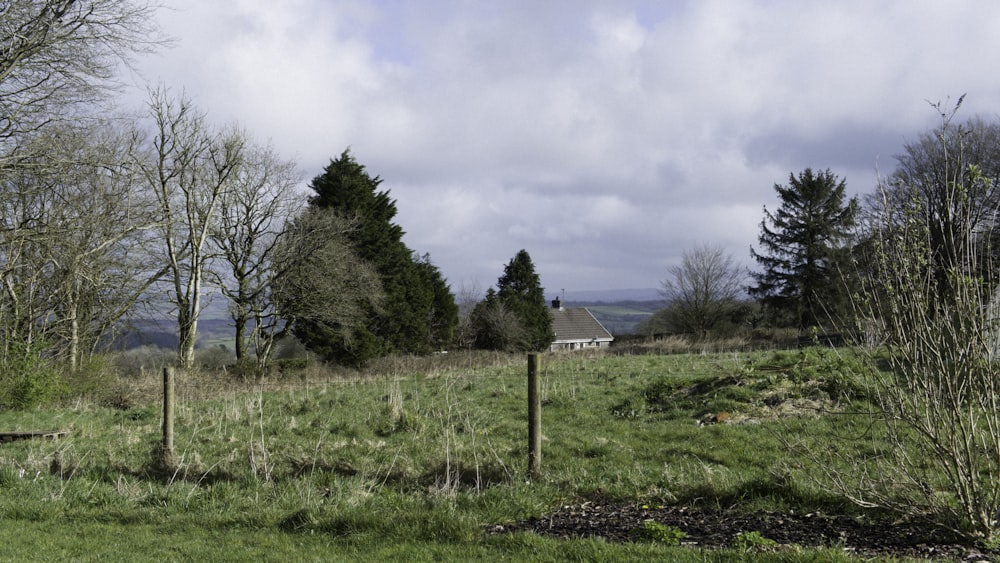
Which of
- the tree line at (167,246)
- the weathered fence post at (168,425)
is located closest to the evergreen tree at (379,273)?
the tree line at (167,246)

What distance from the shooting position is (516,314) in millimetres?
44281

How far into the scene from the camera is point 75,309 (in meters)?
18.9

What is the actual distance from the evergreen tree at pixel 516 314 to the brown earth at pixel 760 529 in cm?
3725

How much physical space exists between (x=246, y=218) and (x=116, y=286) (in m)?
8.11

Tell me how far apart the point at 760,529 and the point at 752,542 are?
0.55 m

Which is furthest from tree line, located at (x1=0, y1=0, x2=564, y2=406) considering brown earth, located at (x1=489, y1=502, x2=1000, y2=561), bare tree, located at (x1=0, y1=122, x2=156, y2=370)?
brown earth, located at (x1=489, y1=502, x2=1000, y2=561)

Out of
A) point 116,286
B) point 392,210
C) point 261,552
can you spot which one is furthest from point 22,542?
point 392,210

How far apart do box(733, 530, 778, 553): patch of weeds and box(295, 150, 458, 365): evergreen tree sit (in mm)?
26381

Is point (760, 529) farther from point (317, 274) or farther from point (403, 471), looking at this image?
point (317, 274)

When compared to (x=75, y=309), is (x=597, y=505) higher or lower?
lower

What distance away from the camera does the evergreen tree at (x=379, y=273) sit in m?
31.0

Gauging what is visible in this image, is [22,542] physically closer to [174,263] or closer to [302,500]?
[302,500]

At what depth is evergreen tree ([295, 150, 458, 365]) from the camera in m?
31.0

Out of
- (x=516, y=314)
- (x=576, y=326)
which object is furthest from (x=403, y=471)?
(x=576, y=326)
